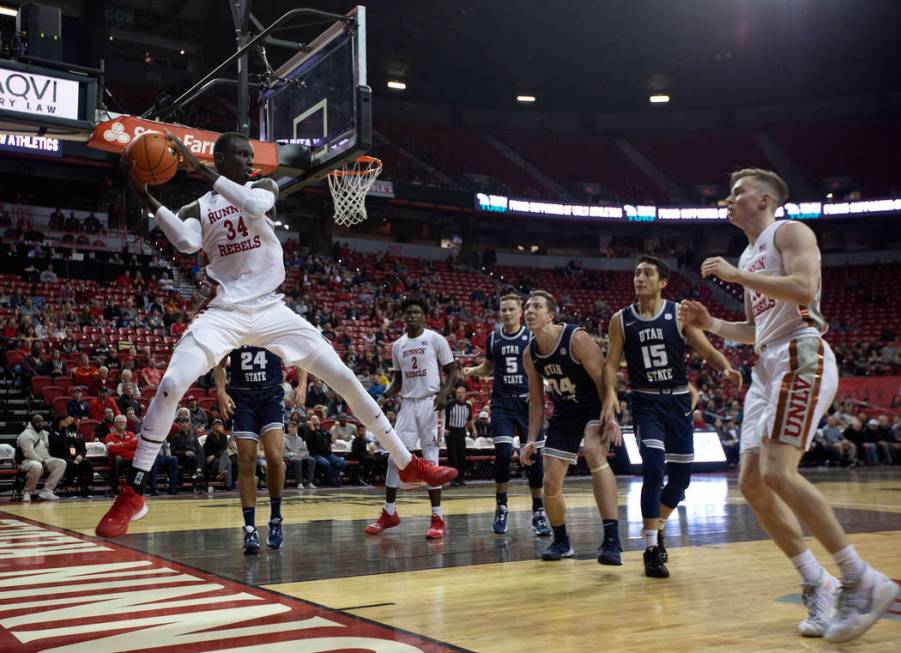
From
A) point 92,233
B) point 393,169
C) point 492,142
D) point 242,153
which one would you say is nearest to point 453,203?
point 393,169

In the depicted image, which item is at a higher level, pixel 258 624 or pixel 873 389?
pixel 873 389

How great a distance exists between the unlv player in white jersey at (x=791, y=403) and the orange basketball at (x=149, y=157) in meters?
2.96

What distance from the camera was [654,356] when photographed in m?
5.47

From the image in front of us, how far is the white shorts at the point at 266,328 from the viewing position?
176 inches

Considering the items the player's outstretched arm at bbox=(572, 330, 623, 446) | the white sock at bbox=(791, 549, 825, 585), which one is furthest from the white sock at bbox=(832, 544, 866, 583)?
the player's outstretched arm at bbox=(572, 330, 623, 446)

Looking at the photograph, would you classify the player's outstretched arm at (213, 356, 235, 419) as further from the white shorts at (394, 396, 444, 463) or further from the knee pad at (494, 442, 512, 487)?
the knee pad at (494, 442, 512, 487)

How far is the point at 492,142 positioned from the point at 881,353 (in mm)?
18358

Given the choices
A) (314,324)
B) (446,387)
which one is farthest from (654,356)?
(314,324)

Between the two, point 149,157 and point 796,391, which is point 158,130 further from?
point 796,391

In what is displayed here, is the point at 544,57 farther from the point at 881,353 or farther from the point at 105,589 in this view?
the point at 105,589

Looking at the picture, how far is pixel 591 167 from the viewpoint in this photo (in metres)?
38.1

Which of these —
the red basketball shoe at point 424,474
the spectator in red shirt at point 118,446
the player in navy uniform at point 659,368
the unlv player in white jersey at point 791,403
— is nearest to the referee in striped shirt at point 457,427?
the spectator in red shirt at point 118,446

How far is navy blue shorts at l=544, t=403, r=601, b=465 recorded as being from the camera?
5680 mm

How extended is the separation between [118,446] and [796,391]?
1069cm
